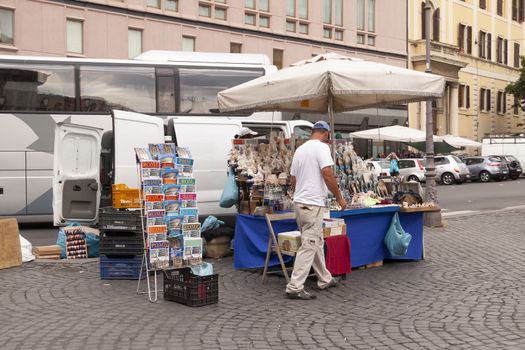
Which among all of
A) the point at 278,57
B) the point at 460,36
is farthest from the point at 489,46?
the point at 278,57

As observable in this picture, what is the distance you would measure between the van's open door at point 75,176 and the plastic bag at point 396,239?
5.49 meters

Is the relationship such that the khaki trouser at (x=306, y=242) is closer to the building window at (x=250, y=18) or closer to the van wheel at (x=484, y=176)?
the building window at (x=250, y=18)

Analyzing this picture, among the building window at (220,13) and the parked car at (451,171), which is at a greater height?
the building window at (220,13)

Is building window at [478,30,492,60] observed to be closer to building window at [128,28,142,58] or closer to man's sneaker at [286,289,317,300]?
building window at [128,28,142,58]

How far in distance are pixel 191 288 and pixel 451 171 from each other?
30174mm

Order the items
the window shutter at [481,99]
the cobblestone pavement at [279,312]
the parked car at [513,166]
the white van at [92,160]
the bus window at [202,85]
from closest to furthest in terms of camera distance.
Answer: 1. the cobblestone pavement at [279,312]
2. the white van at [92,160]
3. the bus window at [202,85]
4. the parked car at [513,166]
5. the window shutter at [481,99]

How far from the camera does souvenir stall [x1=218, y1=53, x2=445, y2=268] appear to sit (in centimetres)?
863

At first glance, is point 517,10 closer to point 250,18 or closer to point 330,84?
point 250,18

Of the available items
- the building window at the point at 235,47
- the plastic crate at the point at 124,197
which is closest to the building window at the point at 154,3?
the building window at the point at 235,47

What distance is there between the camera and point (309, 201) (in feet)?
25.0

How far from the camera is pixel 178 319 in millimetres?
6633

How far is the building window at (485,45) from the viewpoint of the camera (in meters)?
53.8

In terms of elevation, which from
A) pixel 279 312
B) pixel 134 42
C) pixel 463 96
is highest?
pixel 463 96

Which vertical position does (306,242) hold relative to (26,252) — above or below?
above
